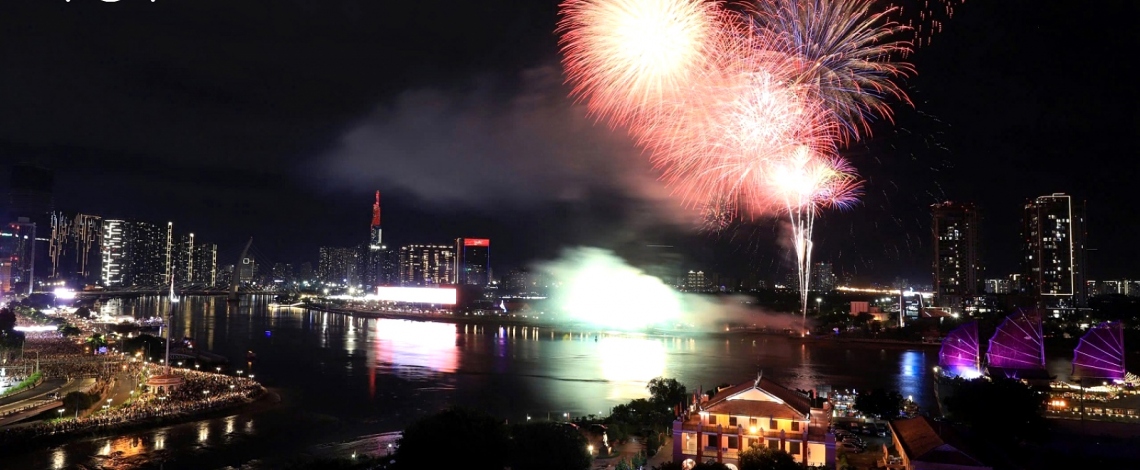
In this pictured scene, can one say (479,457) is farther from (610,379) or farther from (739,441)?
(610,379)

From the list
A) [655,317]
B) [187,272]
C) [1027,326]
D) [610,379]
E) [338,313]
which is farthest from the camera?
[187,272]

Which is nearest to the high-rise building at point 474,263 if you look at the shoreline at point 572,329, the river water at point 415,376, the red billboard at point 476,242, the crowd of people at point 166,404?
the red billboard at point 476,242

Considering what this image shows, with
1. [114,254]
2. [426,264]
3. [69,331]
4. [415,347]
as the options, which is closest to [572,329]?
[415,347]

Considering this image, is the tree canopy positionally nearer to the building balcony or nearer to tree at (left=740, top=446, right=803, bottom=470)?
the building balcony

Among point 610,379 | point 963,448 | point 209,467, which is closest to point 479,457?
point 209,467

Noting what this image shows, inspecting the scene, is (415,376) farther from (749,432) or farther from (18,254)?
(18,254)

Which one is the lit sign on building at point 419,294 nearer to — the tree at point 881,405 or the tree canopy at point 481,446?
the tree at point 881,405
